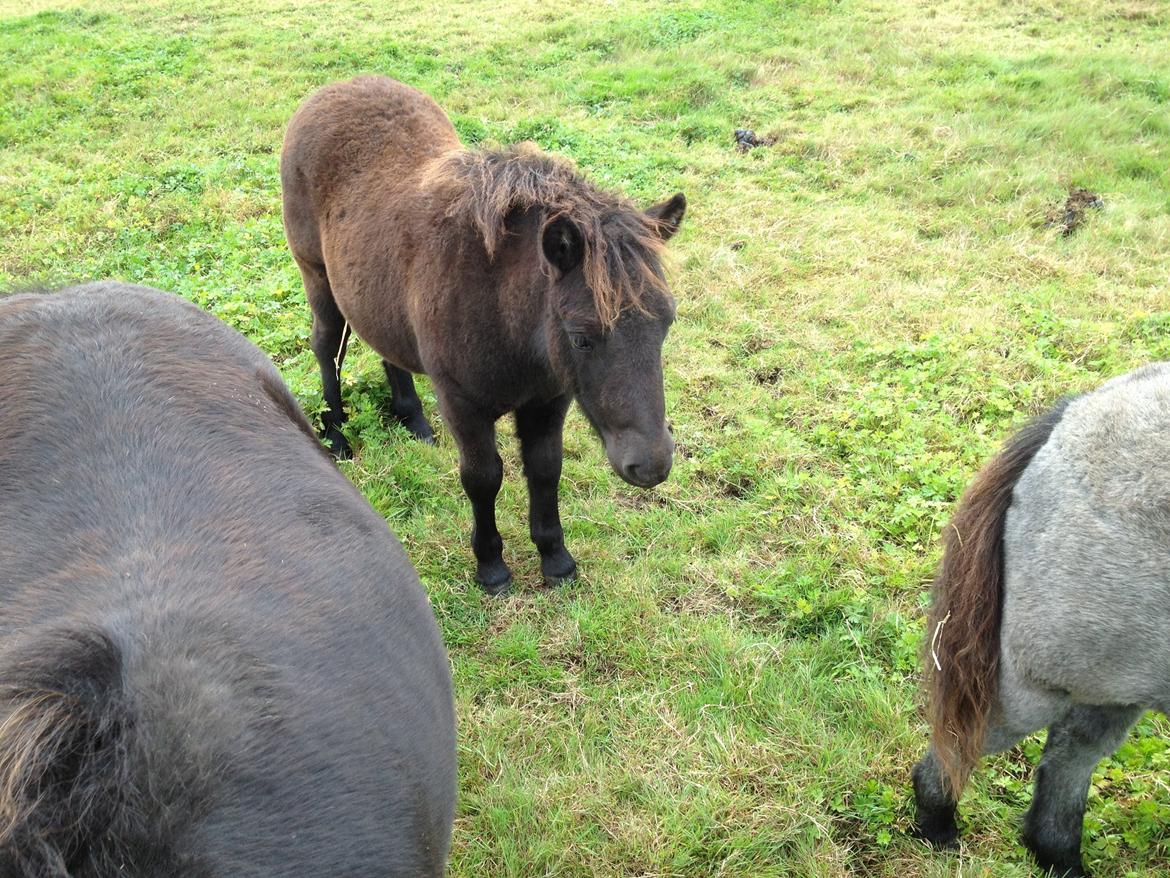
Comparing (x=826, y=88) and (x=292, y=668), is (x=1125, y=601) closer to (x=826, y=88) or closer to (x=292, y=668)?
(x=292, y=668)

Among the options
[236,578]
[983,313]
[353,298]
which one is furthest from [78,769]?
[983,313]

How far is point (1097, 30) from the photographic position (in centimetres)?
1032

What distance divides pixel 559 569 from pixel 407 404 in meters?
1.60

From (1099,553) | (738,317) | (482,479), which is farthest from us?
(738,317)

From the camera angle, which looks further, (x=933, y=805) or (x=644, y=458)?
Result: (x=644, y=458)

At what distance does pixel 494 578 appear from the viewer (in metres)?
3.81

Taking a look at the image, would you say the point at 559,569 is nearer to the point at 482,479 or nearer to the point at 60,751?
the point at 482,479

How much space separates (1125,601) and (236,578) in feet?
6.60

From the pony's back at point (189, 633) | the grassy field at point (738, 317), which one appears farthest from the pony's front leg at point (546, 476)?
the pony's back at point (189, 633)

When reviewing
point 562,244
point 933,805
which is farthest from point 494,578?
point 933,805

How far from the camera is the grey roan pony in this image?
1.99 metres

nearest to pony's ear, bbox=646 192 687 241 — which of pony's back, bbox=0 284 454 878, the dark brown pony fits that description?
the dark brown pony

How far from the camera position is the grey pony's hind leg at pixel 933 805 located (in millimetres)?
2547

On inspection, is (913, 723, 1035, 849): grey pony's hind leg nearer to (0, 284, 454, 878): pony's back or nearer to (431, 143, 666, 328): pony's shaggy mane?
(0, 284, 454, 878): pony's back
